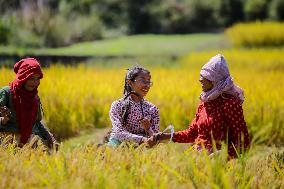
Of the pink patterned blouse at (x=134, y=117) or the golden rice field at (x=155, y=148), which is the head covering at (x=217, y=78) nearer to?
the golden rice field at (x=155, y=148)

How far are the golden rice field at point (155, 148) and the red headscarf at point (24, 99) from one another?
651 millimetres

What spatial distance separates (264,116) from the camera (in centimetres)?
863

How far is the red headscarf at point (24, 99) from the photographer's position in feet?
16.6

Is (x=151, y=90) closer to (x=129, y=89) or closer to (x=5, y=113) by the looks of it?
(x=129, y=89)

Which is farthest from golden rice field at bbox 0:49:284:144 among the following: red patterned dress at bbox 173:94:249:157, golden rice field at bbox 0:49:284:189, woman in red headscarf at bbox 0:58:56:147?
woman in red headscarf at bbox 0:58:56:147

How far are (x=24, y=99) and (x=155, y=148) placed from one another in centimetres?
130

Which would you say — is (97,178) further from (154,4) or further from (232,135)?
(154,4)

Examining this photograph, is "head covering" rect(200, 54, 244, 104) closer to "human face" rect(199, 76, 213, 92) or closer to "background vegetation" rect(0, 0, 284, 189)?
"human face" rect(199, 76, 213, 92)

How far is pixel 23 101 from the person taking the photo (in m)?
5.16

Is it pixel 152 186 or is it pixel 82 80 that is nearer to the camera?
pixel 152 186

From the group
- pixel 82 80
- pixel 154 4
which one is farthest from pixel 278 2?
pixel 82 80

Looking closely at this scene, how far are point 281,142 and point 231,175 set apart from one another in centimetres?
498

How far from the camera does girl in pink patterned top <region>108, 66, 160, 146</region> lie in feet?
16.9

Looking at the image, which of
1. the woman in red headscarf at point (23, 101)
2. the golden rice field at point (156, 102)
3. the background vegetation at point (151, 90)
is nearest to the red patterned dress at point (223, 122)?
the background vegetation at point (151, 90)
